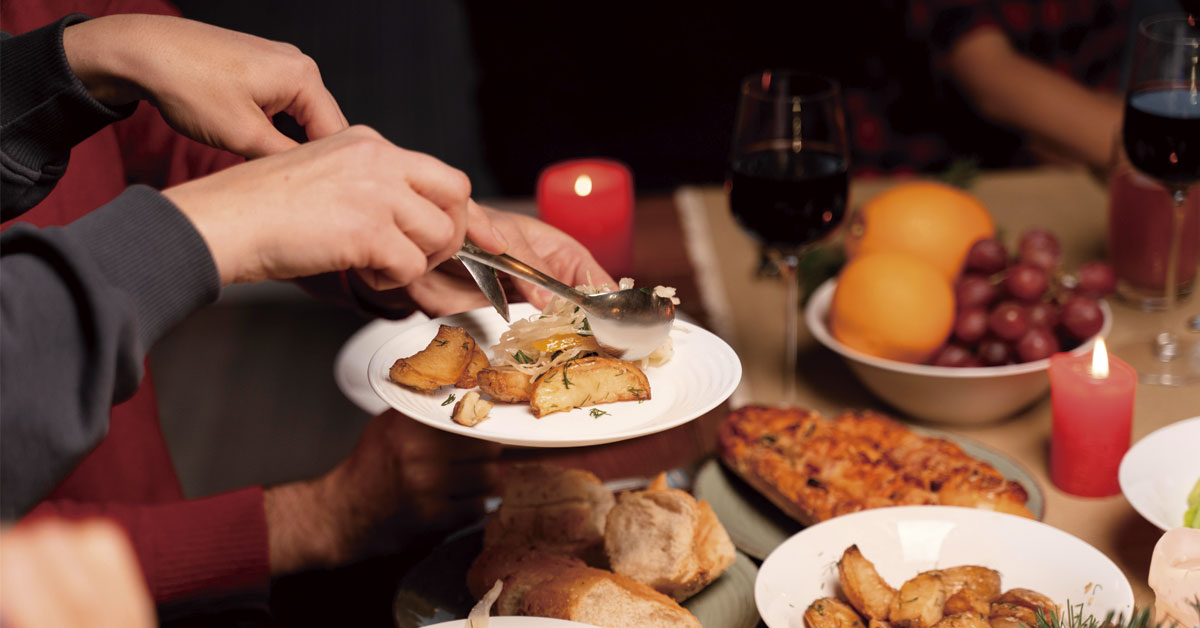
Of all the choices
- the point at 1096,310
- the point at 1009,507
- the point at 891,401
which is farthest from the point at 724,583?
the point at 1096,310

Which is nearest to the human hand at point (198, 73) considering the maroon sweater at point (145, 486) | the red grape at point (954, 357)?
the maroon sweater at point (145, 486)

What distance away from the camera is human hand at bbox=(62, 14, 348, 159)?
2.74 feet

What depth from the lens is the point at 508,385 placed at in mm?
795

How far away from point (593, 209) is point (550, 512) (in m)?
0.58

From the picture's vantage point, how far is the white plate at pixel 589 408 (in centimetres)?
71

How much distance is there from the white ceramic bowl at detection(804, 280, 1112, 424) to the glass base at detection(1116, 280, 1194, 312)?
0.28 m

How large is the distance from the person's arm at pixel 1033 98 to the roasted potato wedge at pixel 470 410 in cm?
185

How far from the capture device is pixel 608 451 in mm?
1240

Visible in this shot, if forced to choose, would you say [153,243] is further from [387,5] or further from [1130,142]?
[387,5]

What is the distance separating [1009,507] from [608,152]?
3606mm

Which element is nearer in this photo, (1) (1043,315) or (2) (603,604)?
(2) (603,604)

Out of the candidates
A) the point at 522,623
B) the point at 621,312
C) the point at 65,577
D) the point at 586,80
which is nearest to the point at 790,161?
the point at 621,312

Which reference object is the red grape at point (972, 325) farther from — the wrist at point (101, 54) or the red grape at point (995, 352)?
the wrist at point (101, 54)

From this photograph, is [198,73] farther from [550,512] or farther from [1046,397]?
[1046,397]
